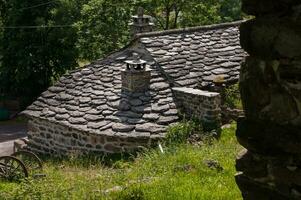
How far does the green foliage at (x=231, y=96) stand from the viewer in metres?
13.3

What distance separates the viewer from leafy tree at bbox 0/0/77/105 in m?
24.2

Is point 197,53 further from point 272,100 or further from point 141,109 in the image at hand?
point 272,100

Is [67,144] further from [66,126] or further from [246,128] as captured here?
[246,128]

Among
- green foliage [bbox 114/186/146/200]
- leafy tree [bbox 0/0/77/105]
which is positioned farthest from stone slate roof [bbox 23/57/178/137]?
leafy tree [bbox 0/0/77/105]

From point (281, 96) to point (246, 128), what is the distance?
334mm

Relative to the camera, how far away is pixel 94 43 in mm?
24250

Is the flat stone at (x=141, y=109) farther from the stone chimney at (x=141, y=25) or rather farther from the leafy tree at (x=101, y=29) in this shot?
the leafy tree at (x=101, y=29)

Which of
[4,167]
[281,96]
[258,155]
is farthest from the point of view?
[4,167]

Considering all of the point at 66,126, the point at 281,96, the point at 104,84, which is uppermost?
the point at 281,96

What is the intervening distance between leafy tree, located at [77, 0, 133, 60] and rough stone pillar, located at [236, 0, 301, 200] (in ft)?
69.1

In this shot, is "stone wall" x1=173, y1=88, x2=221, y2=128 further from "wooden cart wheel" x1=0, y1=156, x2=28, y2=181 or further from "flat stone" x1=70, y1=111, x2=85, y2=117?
"wooden cart wheel" x1=0, y1=156, x2=28, y2=181

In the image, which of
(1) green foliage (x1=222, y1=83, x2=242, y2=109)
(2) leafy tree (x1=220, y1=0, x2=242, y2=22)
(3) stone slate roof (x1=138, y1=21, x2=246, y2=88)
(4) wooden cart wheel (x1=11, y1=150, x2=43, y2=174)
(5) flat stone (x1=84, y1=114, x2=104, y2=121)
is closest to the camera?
(4) wooden cart wheel (x1=11, y1=150, x2=43, y2=174)

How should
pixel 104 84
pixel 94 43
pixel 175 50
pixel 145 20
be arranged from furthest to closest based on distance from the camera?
pixel 94 43, pixel 145 20, pixel 175 50, pixel 104 84

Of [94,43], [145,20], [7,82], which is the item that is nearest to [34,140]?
[145,20]
